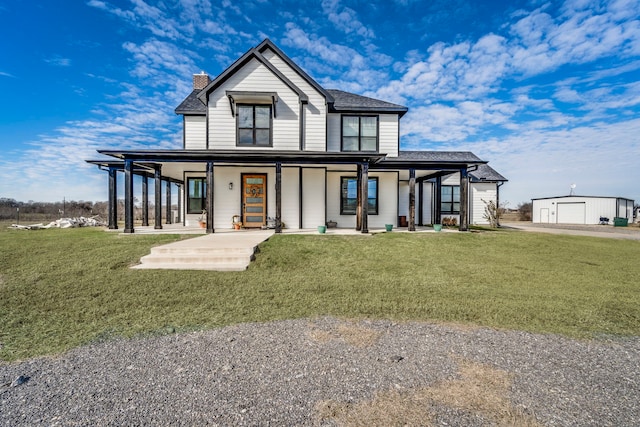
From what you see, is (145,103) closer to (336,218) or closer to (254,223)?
(254,223)

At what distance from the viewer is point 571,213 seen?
30.7m

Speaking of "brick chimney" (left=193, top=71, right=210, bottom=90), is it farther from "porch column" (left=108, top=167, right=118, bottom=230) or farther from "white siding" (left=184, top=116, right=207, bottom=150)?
"porch column" (left=108, top=167, right=118, bottom=230)

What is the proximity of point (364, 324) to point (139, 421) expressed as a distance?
292cm

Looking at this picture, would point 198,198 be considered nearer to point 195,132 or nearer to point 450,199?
point 195,132

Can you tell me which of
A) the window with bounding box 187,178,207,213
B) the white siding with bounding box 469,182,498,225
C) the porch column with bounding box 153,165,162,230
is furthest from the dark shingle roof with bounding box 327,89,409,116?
the white siding with bounding box 469,182,498,225

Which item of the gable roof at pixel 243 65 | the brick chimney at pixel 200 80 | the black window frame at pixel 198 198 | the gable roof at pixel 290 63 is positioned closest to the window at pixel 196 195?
the black window frame at pixel 198 198

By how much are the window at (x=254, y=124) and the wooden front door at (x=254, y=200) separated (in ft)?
5.25

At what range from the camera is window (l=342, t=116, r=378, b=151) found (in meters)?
14.9

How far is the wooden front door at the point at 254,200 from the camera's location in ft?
45.3

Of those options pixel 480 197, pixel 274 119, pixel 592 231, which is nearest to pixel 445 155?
pixel 480 197

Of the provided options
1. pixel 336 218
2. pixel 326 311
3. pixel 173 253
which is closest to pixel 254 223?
pixel 336 218

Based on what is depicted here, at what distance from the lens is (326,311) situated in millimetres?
4895

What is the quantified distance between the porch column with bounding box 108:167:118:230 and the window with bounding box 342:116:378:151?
11.1 m

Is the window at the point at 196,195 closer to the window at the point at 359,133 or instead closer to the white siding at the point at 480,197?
the window at the point at 359,133
